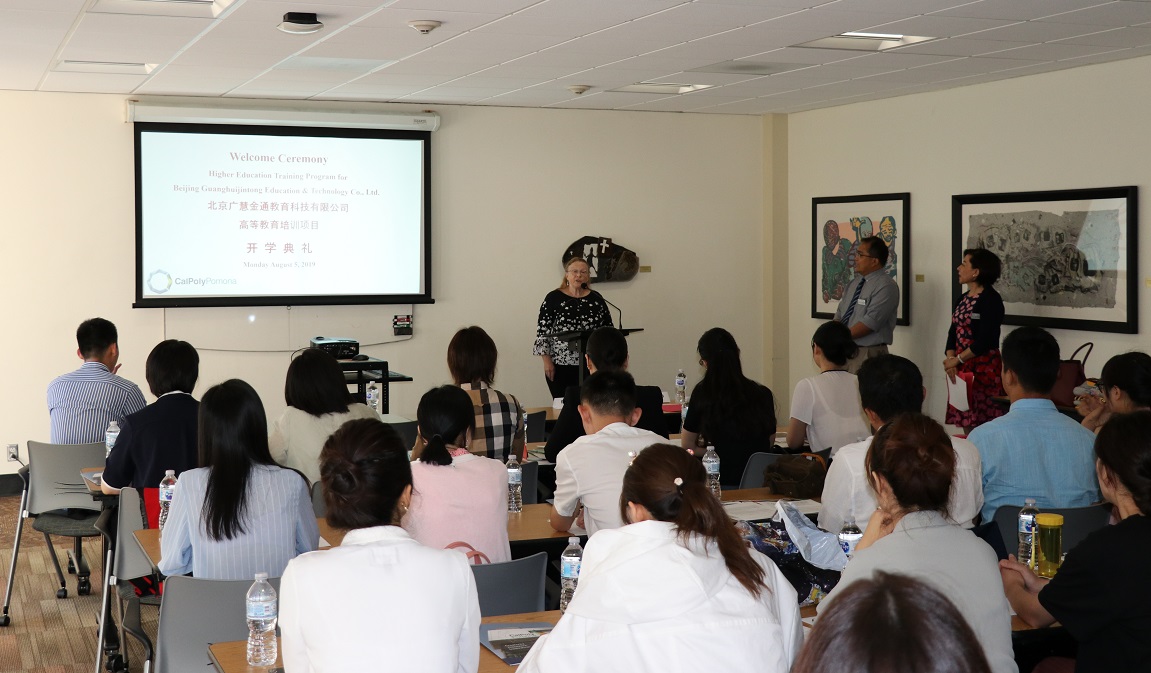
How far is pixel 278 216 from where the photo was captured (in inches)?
336

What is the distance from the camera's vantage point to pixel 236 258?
8430mm

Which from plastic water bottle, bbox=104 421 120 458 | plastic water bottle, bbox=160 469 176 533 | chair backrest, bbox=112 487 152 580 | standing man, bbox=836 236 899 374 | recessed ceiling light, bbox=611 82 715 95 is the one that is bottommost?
chair backrest, bbox=112 487 152 580

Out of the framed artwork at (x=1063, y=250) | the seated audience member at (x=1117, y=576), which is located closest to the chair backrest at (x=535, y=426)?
the framed artwork at (x=1063, y=250)

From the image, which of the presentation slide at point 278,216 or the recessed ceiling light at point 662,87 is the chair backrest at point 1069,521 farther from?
the presentation slide at point 278,216

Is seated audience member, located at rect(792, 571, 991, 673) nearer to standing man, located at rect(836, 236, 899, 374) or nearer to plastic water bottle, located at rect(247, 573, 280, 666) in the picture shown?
plastic water bottle, located at rect(247, 573, 280, 666)

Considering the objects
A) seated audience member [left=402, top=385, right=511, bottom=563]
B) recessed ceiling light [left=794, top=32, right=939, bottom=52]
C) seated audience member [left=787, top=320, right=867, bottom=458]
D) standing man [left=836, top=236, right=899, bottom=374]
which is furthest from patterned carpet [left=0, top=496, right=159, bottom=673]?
standing man [left=836, top=236, right=899, bottom=374]

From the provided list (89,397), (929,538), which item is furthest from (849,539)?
(89,397)

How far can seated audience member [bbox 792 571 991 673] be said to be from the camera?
3.09ft

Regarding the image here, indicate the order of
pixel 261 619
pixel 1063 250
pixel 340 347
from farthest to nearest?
pixel 340 347 → pixel 1063 250 → pixel 261 619

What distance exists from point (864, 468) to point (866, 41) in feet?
13.0

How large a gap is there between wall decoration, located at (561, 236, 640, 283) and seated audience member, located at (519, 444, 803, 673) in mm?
7342

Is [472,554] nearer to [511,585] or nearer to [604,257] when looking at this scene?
[511,585]

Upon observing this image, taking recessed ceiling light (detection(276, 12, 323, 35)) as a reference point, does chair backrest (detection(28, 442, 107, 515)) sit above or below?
below

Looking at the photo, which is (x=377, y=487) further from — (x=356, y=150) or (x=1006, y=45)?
(x=356, y=150)
